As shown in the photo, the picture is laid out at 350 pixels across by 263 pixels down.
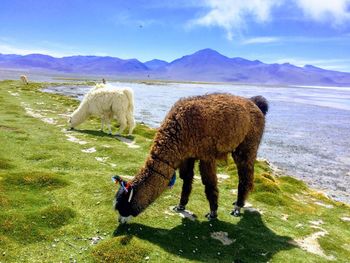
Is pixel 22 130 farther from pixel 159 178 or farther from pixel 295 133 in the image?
pixel 295 133

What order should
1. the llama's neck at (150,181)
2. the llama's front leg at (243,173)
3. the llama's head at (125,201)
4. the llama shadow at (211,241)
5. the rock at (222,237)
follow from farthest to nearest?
the llama's front leg at (243,173) → the rock at (222,237) → the llama's neck at (150,181) → the llama's head at (125,201) → the llama shadow at (211,241)

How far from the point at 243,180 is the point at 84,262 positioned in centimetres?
695

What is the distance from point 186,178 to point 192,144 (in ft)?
6.39

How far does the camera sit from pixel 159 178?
36.1 feet

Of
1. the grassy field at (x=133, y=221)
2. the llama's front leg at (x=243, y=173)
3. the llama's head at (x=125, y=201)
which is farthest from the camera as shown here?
the llama's front leg at (x=243, y=173)

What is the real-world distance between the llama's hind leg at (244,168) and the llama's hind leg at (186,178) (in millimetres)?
2010

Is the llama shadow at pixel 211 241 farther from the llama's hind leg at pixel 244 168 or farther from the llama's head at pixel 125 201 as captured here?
the llama's hind leg at pixel 244 168

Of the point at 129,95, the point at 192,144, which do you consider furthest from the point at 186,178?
the point at 129,95

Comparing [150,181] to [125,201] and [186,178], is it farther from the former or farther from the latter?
[186,178]

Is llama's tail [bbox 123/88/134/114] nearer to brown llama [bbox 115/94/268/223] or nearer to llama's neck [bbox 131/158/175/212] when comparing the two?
brown llama [bbox 115/94/268/223]

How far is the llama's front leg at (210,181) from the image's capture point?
476 inches

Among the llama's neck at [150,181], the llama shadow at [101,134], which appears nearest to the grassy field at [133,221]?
the llama's neck at [150,181]

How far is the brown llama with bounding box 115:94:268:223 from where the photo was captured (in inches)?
427

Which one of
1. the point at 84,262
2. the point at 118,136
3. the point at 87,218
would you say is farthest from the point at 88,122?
the point at 84,262
